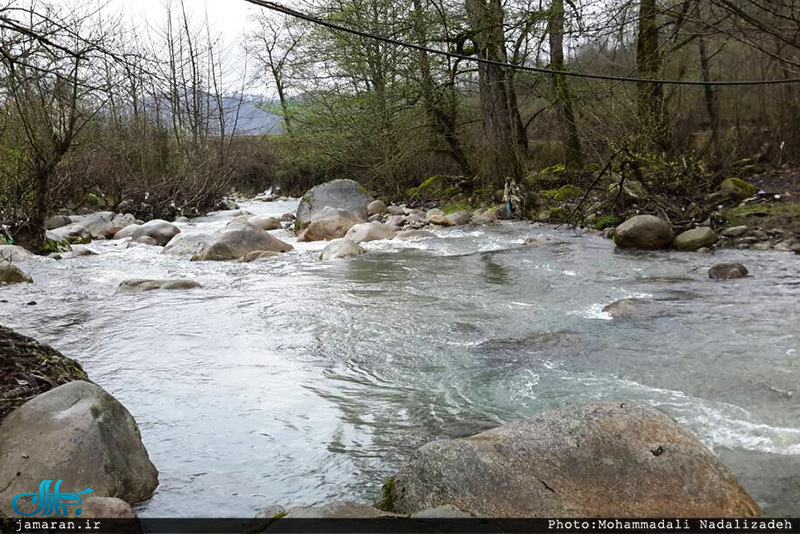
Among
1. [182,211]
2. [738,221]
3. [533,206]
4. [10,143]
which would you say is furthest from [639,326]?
[182,211]

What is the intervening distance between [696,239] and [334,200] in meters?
7.74

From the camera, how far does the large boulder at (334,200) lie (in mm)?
13781

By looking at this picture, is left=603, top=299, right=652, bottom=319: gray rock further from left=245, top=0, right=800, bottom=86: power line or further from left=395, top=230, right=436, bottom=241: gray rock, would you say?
left=395, top=230, right=436, bottom=241: gray rock

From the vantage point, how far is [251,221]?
13883 mm

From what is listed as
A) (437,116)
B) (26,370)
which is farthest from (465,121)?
(26,370)

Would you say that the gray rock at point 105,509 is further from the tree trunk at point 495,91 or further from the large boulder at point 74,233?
the tree trunk at point 495,91

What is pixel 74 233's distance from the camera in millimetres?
12367

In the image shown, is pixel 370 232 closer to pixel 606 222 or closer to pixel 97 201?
pixel 606 222

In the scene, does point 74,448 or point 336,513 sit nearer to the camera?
point 336,513

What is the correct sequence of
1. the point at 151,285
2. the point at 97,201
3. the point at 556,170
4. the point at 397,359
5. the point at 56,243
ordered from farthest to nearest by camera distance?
the point at 97,201 < the point at 556,170 < the point at 56,243 < the point at 151,285 < the point at 397,359

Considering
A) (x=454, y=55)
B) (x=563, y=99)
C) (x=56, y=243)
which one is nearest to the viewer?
(x=454, y=55)

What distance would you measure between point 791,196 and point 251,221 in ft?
32.5

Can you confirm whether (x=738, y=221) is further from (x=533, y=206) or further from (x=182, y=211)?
(x=182, y=211)

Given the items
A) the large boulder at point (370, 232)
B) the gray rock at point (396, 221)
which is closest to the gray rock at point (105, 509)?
the large boulder at point (370, 232)
